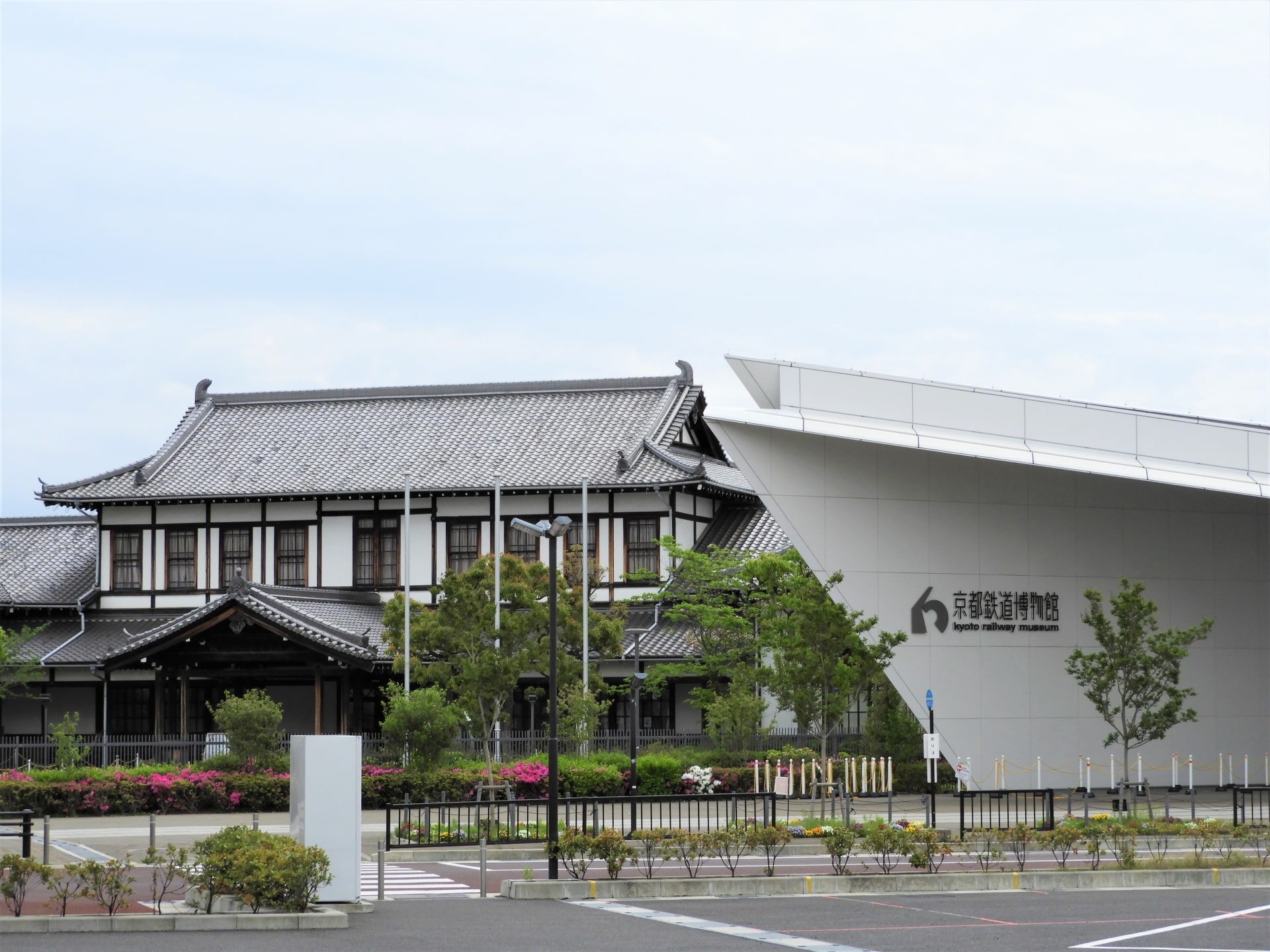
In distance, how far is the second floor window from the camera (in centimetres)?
5212

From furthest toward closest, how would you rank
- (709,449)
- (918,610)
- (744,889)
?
1. (709,449)
2. (918,610)
3. (744,889)

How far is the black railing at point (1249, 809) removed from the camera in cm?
2897

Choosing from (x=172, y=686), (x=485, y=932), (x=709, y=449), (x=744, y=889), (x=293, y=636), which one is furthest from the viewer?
(x=709, y=449)

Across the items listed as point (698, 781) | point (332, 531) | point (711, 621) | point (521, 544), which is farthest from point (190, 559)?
point (698, 781)

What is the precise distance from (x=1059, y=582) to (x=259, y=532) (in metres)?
25.1

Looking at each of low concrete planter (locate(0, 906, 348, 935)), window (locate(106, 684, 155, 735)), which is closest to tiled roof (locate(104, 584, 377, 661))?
window (locate(106, 684, 155, 735))

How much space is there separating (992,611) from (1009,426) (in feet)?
17.2

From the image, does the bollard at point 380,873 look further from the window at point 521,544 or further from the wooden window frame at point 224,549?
the wooden window frame at point 224,549

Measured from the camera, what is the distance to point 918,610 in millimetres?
40406

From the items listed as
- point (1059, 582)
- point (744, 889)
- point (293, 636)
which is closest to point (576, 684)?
point (293, 636)

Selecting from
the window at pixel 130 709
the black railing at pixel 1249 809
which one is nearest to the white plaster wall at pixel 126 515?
the window at pixel 130 709

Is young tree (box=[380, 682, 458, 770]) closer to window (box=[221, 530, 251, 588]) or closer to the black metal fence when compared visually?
the black metal fence

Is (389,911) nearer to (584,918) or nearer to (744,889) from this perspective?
(584,918)

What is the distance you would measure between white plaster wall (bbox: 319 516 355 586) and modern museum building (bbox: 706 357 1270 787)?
16448 mm
